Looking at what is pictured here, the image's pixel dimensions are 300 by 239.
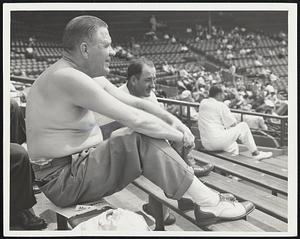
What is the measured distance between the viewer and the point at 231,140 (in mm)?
2502

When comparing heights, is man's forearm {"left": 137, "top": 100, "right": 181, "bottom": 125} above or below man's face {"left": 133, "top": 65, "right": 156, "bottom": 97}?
below

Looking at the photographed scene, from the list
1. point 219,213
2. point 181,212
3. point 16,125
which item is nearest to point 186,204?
point 181,212

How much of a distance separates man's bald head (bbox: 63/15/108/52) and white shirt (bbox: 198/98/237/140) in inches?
42.6

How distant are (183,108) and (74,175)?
1.16 meters

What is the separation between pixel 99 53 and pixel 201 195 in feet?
2.50

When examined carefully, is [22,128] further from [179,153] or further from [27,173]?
[179,153]

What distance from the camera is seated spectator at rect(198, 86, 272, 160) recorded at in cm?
248

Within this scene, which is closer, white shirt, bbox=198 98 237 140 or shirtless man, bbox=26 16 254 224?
shirtless man, bbox=26 16 254 224

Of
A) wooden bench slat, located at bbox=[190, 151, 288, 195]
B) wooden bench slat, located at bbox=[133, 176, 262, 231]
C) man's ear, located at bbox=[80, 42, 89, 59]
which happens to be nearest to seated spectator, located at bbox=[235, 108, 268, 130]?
wooden bench slat, located at bbox=[190, 151, 288, 195]

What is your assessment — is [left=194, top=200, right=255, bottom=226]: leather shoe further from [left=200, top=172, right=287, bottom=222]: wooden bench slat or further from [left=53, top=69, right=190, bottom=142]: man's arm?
[left=53, top=69, right=190, bottom=142]: man's arm

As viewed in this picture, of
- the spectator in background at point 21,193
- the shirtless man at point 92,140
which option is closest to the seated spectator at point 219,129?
the shirtless man at point 92,140

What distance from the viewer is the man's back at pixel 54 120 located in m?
1.58

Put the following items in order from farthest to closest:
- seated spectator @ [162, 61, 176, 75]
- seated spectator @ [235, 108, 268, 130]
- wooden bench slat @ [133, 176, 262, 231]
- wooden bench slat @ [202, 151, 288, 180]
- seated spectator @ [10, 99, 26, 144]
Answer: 1. seated spectator @ [162, 61, 176, 75]
2. seated spectator @ [235, 108, 268, 130]
3. wooden bench slat @ [202, 151, 288, 180]
4. seated spectator @ [10, 99, 26, 144]
5. wooden bench slat @ [133, 176, 262, 231]

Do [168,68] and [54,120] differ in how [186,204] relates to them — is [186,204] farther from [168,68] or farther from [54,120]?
[168,68]
